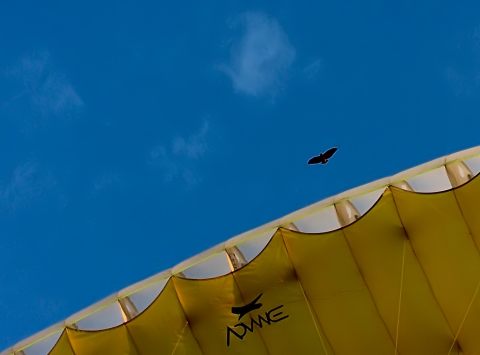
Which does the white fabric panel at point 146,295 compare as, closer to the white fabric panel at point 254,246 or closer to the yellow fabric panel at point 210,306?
the yellow fabric panel at point 210,306

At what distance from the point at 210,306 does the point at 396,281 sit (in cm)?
452

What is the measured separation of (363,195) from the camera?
60.3 ft

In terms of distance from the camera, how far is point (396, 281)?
17.8 metres

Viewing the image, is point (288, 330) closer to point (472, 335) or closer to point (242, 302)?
point (242, 302)

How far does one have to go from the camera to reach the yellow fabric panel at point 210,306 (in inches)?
714

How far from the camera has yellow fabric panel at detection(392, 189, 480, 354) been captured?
1741 cm

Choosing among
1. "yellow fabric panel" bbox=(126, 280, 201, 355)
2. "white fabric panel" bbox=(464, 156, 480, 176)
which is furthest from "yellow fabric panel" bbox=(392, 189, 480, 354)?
"yellow fabric panel" bbox=(126, 280, 201, 355)

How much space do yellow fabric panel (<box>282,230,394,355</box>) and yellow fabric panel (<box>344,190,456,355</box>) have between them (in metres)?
0.25

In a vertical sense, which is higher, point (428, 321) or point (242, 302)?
point (242, 302)

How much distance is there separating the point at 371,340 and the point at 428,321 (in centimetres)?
141

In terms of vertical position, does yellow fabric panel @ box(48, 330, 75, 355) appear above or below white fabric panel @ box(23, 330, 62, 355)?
below

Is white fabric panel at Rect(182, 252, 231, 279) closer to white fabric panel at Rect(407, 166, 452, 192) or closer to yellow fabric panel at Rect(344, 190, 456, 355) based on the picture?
yellow fabric panel at Rect(344, 190, 456, 355)

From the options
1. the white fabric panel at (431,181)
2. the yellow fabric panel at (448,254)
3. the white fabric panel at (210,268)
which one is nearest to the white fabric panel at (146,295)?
the white fabric panel at (210,268)

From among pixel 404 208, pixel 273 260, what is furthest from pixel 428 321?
pixel 273 260
